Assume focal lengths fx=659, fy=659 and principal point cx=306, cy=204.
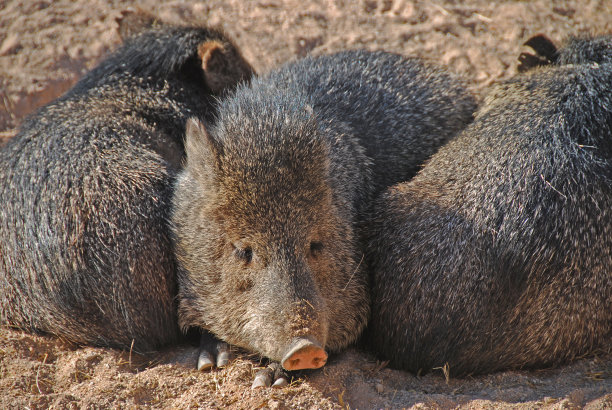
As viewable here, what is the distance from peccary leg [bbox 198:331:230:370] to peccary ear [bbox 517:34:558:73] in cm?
274

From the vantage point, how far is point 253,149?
125 inches

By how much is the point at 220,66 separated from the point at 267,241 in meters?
1.93

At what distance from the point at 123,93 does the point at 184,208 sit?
1318 millimetres

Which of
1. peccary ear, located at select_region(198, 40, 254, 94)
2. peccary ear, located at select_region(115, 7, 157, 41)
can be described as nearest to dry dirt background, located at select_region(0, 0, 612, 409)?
peccary ear, located at select_region(115, 7, 157, 41)

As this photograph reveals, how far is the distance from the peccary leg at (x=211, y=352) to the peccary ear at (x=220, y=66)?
5.95 feet

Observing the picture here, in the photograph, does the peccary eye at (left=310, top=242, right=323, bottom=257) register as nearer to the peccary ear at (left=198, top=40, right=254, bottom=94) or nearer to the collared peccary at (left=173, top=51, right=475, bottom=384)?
the collared peccary at (left=173, top=51, right=475, bottom=384)

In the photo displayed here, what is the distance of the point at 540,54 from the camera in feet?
14.5

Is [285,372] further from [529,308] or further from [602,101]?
[602,101]

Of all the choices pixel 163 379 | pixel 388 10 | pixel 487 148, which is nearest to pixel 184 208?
pixel 163 379

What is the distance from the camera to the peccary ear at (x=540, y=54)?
172 inches

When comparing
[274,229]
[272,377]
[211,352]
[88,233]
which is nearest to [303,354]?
[272,377]

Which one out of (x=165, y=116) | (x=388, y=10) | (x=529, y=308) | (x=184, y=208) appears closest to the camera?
(x=529, y=308)

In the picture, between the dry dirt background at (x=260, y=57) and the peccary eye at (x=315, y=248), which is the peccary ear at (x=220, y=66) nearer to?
the dry dirt background at (x=260, y=57)

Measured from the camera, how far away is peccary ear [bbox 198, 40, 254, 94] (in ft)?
14.8
